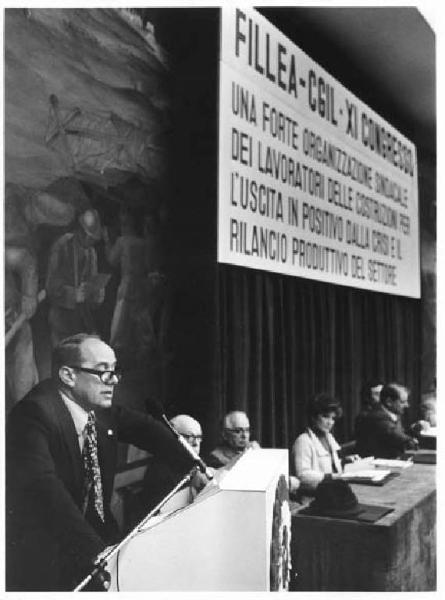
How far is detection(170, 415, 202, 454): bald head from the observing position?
150 inches

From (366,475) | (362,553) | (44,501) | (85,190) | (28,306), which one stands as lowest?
(362,553)

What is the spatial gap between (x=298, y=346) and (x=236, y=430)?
78 cm

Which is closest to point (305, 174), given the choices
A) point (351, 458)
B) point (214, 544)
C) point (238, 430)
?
point (238, 430)

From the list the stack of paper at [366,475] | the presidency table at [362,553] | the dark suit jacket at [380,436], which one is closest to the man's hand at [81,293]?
the presidency table at [362,553]

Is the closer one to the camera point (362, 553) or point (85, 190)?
point (85, 190)

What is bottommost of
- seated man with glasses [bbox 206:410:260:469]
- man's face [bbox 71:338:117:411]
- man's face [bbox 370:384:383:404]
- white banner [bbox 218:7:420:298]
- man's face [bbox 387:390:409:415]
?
seated man with glasses [bbox 206:410:260:469]

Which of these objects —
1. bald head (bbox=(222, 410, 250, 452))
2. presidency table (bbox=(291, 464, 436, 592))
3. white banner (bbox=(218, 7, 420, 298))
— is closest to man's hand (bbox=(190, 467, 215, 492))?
bald head (bbox=(222, 410, 250, 452))

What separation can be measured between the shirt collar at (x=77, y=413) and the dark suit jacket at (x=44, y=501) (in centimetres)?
2

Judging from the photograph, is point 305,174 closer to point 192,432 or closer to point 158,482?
point 192,432

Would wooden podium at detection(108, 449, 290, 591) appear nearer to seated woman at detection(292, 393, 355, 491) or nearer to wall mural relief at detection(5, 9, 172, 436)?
wall mural relief at detection(5, 9, 172, 436)

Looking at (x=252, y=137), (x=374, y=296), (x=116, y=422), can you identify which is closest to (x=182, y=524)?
(x=116, y=422)

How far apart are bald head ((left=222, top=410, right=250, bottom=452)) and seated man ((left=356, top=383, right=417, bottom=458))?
115cm

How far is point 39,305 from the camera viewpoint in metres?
3.24

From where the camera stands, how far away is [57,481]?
10.4 ft
